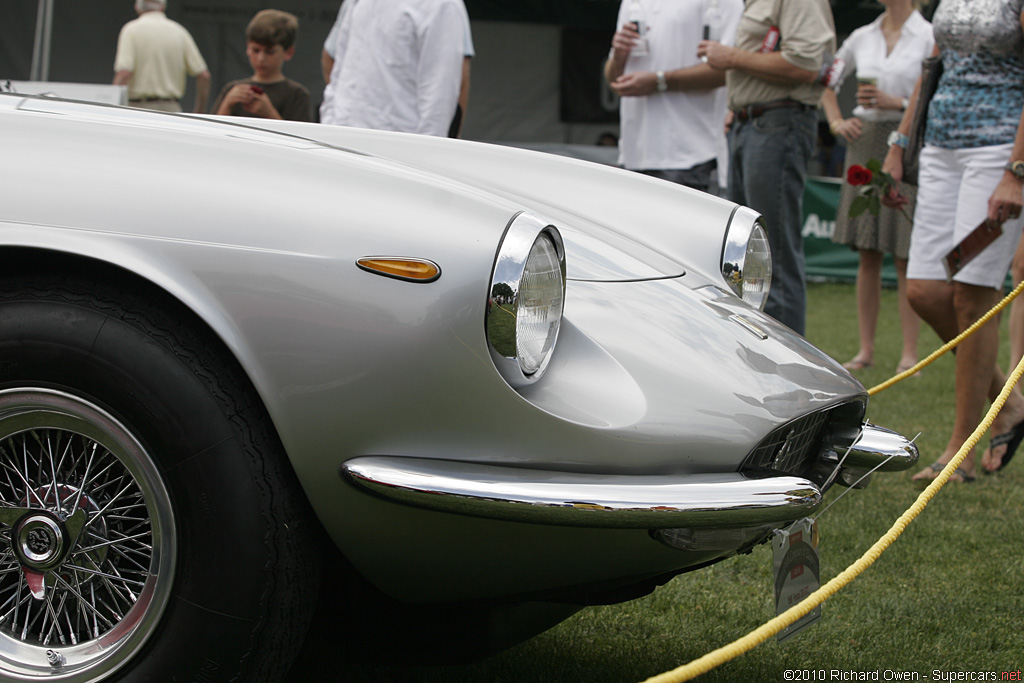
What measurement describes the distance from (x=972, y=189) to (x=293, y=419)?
2.70 m

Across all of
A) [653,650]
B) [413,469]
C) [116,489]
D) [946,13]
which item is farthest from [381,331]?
[946,13]

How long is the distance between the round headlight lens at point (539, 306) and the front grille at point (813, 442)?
0.38 metres

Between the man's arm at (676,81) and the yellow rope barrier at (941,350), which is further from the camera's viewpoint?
the man's arm at (676,81)

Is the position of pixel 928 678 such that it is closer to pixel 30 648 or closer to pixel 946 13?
pixel 30 648

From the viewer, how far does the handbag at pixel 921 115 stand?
11.8 feet

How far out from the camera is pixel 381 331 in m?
1.44

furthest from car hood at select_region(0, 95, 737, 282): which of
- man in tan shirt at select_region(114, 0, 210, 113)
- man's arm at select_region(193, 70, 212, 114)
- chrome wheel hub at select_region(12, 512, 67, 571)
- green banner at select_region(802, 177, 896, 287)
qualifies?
green banner at select_region(802, 177, 896, 287)

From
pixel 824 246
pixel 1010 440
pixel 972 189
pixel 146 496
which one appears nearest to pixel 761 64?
pixel 972 189

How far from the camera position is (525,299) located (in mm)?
1531

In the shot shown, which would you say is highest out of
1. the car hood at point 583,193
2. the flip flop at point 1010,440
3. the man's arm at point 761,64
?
the man's arm at point 761,64

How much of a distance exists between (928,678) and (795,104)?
2.58 metres

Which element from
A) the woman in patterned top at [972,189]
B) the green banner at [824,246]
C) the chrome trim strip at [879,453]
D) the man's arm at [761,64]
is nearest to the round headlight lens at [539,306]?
the chrome trim strip at [879,453]

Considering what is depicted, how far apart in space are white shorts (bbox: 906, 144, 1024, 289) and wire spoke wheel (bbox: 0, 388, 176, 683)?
276 centimetres

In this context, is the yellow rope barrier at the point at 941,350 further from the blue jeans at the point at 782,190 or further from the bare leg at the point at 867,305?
the bare leg at the point at 867,305
